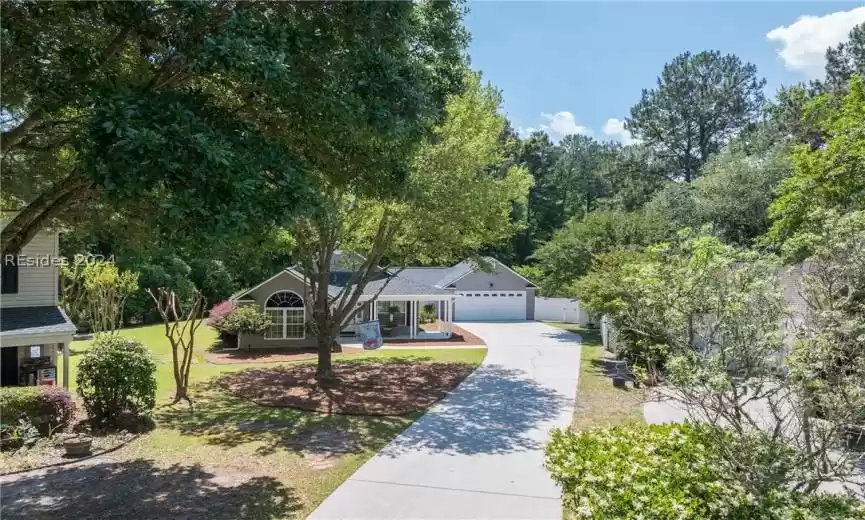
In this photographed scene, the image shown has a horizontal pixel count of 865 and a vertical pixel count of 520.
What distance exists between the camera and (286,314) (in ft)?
76.4

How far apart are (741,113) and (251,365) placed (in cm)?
4274

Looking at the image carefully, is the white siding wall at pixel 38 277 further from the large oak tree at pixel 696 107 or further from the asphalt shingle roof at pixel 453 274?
the large oak tree at pixel 696 107

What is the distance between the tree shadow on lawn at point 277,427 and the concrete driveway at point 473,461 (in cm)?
66

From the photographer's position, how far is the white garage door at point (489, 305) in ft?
115

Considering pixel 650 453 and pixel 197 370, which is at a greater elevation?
pixel 650 453

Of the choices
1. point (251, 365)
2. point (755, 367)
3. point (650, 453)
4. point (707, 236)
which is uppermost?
point (707, 236)

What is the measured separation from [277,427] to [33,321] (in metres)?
6.68

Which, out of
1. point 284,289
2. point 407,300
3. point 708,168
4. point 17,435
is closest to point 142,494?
point 17,435

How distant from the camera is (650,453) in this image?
237 inches

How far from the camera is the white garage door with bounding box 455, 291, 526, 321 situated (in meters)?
35.1

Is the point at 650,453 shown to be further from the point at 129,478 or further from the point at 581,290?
the point at 581,290

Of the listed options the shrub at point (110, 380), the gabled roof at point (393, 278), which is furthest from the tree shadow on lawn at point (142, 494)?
the gabled roof at point (393, 278)

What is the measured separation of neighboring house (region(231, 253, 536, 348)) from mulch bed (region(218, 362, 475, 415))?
2411 millimetres

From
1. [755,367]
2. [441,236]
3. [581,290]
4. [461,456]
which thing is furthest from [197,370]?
[755,367]
